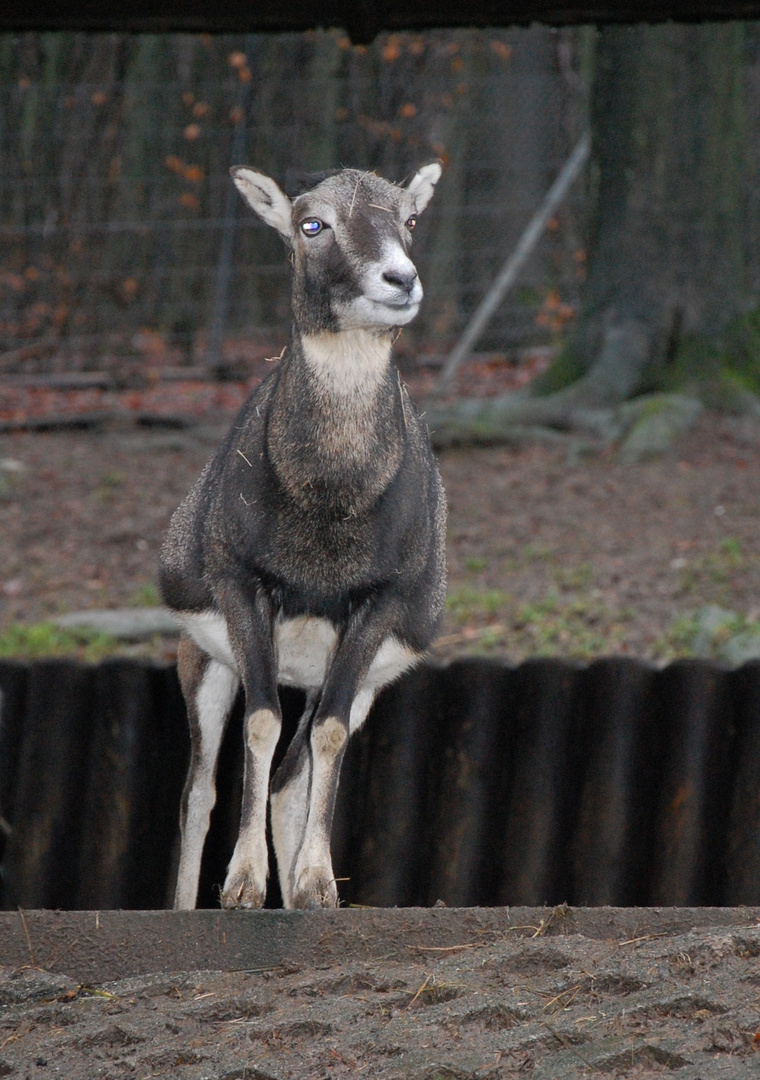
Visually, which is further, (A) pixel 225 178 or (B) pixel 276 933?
(A) pixel 225 178

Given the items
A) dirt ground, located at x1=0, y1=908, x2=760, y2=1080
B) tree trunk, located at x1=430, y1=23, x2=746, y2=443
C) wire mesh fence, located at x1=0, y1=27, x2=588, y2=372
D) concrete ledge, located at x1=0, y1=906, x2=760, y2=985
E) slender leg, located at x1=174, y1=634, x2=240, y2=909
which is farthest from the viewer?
wire mesh fence, located at x1=0, y1=27, x2=588, y2=372

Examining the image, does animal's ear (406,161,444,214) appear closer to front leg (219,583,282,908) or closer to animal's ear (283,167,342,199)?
animal's ear (283,167,342,199)

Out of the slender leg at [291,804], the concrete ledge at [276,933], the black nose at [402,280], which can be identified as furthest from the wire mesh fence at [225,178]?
the concrete ledge at [276,933]

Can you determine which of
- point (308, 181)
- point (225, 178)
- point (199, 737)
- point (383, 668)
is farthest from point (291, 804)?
point (225, 178)

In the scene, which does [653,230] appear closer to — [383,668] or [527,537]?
[527,537]

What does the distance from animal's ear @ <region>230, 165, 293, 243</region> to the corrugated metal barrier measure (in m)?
2.71

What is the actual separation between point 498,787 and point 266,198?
3215 mm

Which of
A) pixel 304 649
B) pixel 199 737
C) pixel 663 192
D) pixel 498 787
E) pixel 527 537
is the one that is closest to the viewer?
pixel 304 649

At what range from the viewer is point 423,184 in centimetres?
397

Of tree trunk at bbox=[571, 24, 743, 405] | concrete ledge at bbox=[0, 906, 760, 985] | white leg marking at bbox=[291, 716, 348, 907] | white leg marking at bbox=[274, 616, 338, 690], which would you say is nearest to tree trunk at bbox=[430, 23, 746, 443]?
tree trunk at bbox=[571, 24, 743, 405]

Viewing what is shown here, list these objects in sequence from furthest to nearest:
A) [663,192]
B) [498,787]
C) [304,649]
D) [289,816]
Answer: [663,192], [498,787], [289,816], [304,649]

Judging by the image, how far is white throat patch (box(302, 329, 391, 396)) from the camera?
386cm

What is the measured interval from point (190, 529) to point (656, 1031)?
2128 millimetres

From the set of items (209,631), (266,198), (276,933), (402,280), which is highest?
(266,198)
